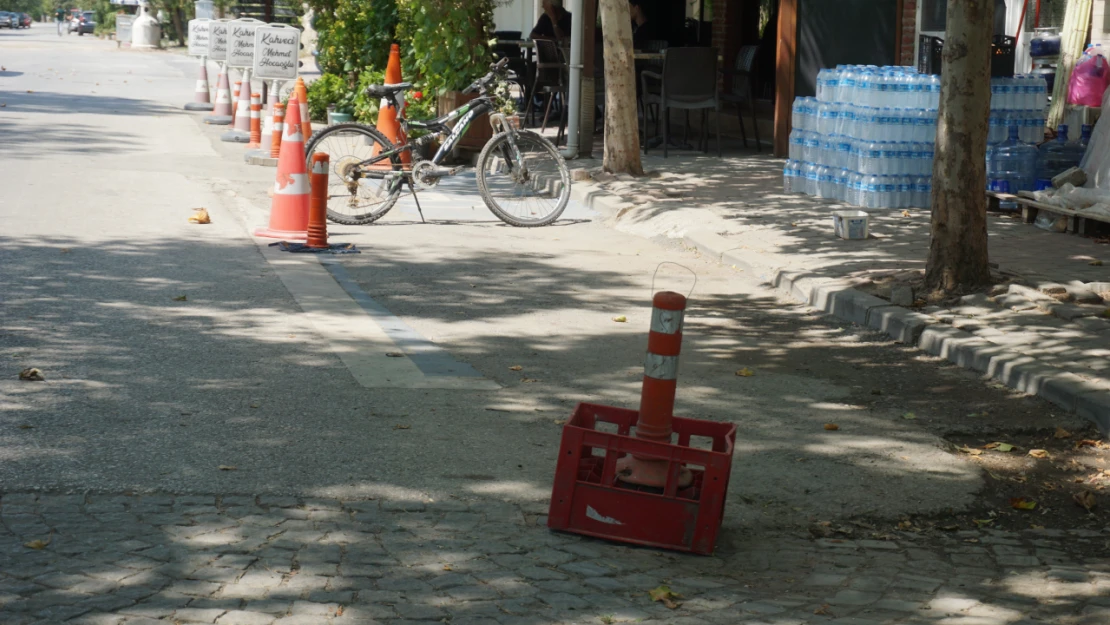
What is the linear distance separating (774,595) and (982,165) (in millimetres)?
4856

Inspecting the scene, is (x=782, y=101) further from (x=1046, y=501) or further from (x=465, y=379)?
(x=1046, y=501)

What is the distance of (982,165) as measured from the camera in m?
8.15

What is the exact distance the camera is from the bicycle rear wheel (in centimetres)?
1128

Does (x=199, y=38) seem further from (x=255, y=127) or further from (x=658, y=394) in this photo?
(x=658, y=394)

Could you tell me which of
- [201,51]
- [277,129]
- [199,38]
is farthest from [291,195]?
[199,38]

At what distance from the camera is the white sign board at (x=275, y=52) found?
58.9 feet

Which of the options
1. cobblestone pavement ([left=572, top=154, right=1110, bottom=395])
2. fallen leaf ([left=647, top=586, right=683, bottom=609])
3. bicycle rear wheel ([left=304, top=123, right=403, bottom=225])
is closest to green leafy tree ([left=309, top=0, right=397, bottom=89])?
cobblestone pavement ([left=572, top=154, right=1110, bottom=395])

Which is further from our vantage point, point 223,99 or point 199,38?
point 199,38

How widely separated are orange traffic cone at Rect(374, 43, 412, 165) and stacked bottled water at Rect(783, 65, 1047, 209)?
413 centimetres

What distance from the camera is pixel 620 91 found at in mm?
13883

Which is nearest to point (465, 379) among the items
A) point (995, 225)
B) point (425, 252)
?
point (425, 252)

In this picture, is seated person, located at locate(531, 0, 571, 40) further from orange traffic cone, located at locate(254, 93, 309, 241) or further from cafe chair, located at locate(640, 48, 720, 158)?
orange traffic cone, located at locate(254, 93, 309, 241)

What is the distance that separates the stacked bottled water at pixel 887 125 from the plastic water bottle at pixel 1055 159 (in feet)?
1.32

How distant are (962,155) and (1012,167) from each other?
13.8ft
